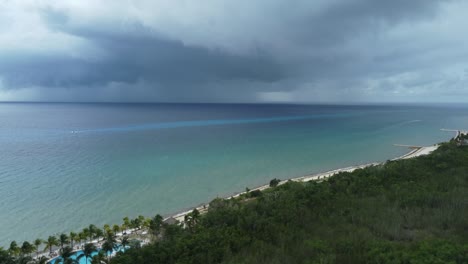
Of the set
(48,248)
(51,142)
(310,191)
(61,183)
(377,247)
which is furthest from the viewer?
(51,142)

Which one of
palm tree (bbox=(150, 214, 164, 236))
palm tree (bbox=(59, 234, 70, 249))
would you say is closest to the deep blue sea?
palm tree (bbox=(59, 234, 70, 249))

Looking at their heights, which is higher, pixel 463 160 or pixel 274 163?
pixel 463 160

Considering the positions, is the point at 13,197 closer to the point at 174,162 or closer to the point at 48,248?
the point at 48,248

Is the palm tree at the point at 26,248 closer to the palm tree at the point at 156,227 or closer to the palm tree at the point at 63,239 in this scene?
the palm tree at the point at 63,239

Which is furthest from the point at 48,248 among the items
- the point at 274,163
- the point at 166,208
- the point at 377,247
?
the point at 274,163

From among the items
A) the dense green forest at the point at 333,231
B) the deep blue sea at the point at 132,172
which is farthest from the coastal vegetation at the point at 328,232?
the deep blue sea at the point at 132,172

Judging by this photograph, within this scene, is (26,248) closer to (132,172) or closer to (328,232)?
(328,232)

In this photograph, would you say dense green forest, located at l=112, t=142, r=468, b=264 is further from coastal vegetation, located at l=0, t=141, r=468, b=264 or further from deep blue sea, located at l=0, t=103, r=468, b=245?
deep blue sea, located at l=0, t=103, r=468, b=245

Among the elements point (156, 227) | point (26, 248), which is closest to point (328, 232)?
point (156, 227)
